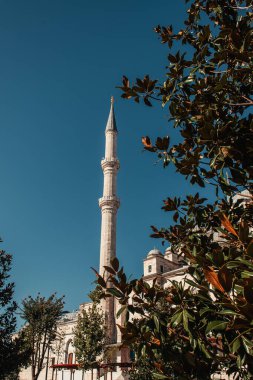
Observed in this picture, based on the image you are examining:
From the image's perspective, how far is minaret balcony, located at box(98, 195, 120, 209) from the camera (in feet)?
134

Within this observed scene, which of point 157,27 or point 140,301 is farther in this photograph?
point 157,27

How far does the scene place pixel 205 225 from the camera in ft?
16.1

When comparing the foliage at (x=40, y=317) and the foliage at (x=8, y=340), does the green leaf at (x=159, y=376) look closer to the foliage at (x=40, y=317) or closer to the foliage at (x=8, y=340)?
the foliage at (x=8, y=340)

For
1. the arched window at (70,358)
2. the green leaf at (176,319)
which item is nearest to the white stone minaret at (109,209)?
the arched window at (70,358)

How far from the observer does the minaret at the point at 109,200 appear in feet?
128

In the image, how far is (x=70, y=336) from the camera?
4625 centimetres

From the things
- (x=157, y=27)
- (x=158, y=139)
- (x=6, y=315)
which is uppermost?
(x=157, y=27)

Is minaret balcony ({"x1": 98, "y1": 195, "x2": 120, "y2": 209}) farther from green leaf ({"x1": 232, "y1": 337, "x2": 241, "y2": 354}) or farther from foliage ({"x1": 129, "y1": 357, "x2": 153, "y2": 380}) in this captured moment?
green leaf ({"x1": 232, "y1": 337, "x2": 241, "y2": 354})

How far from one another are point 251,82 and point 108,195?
1461 inches

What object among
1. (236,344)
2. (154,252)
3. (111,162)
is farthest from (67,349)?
(236,344)

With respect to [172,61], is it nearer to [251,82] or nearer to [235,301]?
[251,82]

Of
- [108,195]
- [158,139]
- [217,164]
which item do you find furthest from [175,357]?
[108,195]

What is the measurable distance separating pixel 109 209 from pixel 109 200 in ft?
3.54

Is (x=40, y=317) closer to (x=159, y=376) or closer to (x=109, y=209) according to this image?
(x=109, y=209)
